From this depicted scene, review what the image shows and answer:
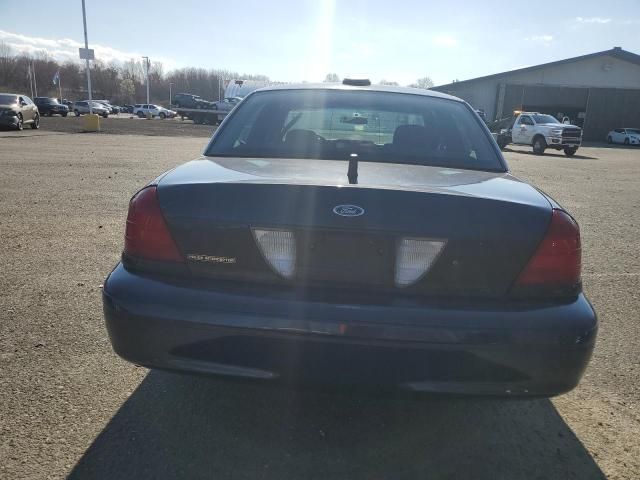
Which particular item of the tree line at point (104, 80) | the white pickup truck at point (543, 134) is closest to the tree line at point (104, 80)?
the tree line at point (104, 80)

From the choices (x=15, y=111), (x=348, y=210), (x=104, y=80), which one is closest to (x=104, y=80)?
(x=104, y=80)

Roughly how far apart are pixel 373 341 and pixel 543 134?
25.5 metres

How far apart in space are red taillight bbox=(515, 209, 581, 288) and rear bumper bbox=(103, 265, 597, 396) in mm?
102

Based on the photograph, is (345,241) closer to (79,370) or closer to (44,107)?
(79,370)

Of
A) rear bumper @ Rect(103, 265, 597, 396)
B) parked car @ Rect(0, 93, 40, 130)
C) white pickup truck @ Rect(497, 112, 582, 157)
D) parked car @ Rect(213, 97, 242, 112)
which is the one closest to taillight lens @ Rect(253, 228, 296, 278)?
rear bumper @ Rect(103, 265, 597, 396)

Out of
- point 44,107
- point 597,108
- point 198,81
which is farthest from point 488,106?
point 198,81

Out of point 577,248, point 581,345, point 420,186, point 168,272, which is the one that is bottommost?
point 581,345

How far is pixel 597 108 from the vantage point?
4125 cm

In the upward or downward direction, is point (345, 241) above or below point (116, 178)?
above

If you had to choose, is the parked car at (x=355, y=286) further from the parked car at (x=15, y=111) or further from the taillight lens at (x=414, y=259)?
the parked car at (x=15, y=111)

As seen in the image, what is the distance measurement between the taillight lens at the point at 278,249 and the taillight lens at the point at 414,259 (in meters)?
0.40

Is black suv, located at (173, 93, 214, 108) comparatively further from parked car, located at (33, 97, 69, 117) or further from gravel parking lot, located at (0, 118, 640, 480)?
gravel parking lot, located at (0, 118, 640, 480)

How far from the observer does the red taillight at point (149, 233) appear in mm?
2016

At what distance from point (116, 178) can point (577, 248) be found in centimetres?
910
